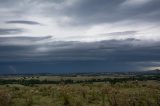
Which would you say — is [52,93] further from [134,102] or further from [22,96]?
[134,102]

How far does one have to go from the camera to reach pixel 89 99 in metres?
24.0

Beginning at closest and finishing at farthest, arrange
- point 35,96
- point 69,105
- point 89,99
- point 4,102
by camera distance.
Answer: point 4,102 < point 69,105 < point 89,99 < point 35,96

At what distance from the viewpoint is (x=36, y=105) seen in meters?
21.7

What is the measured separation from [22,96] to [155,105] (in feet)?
33.3

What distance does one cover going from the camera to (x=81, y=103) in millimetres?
21953

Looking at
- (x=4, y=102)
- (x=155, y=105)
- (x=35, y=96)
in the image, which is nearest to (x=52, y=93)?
(x=35, y=96)

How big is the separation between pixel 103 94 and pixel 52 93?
4379 millimetres

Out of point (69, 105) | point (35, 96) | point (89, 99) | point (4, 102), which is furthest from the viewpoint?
point (35, 96)

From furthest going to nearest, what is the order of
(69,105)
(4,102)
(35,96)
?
(35,96)
(69,105)
(4,102)

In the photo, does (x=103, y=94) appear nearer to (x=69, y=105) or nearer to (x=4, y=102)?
(x=69, y=105)

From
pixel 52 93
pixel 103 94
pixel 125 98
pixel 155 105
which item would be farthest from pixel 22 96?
pixel 155 105

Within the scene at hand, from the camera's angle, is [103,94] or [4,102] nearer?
[4,102]

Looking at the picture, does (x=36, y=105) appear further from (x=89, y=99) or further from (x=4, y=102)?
(x=89, y=99)

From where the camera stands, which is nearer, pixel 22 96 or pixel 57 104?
pixel 57 104
